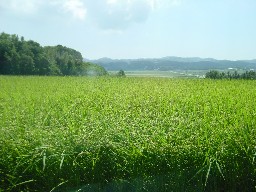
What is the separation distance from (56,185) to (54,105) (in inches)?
95.6

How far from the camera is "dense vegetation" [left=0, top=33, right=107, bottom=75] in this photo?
100.0ft

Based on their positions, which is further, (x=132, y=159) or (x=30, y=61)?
(x=30, y=61)

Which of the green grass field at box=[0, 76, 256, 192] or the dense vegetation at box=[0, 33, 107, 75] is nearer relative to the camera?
the green grass field at box=[0, 76, 256, 192]

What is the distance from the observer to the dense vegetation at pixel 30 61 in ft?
100.0

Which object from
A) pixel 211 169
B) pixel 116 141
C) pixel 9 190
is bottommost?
pixel 9 190

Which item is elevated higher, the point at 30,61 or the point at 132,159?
the point at 30,61

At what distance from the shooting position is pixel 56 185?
3.32 metres

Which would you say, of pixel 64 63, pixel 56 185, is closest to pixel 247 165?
pixel 56 185

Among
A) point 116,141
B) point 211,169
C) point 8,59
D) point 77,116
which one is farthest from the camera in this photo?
point 8,59

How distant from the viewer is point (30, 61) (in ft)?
104

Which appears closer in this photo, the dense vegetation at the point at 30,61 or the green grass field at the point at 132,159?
the green grass field at the point at 132,159

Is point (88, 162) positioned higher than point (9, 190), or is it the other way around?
point (88, 162)

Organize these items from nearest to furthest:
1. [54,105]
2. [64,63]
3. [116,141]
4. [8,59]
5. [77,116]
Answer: [116,141] < [77,116] < [54,105] < [8,59] < [64,63]

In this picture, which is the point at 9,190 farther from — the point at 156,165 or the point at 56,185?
the point at 156,165
